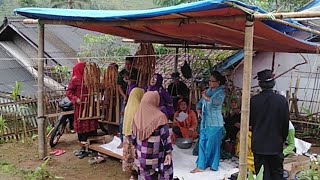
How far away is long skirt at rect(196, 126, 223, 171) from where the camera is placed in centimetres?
517

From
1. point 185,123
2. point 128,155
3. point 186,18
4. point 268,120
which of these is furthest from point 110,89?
point 268,120

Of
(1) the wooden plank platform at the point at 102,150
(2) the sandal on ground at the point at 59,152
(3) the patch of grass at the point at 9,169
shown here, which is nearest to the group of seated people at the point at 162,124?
(1) the wooden plank platform at the point at 102,150

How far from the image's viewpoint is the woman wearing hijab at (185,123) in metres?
6.17

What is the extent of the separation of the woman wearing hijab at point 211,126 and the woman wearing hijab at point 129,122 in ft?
2.73

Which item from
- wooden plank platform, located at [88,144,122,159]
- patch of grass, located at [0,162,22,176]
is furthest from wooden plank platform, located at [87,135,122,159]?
patch of grass, located at [0,162,22,176]

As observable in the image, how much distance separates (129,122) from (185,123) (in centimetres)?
146

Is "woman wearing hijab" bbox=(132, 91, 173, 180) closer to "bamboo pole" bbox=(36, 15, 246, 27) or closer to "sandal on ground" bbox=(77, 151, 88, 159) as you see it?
"bamboo pole" bbox=(36, 15, 246, 27)

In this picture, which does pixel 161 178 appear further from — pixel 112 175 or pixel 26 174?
pixel 26 174

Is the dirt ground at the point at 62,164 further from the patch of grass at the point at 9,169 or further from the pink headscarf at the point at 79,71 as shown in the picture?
the pink headscarf at the point at 79,71

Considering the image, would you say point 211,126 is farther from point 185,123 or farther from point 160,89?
point 185,123

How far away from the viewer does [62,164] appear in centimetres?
601

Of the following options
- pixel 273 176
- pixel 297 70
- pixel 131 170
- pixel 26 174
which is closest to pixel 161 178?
pixel 131 170

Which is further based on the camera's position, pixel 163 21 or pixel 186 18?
pixel 163 21

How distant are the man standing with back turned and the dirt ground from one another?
2.16m
